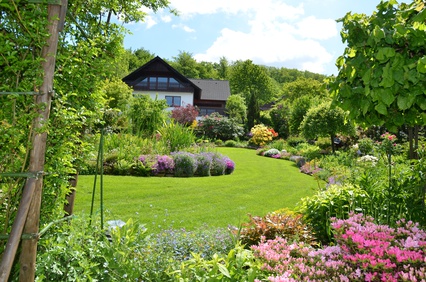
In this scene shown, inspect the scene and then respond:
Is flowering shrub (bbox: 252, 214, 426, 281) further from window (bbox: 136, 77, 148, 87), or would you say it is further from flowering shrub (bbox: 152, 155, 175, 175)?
window (bbox: 136, 77, 148, 87)

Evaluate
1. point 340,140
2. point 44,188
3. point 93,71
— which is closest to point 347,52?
point 93,71

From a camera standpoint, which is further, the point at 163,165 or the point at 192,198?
the point at 163,165

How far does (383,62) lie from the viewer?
2359 millimetres

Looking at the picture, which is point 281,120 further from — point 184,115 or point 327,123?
point 327,123

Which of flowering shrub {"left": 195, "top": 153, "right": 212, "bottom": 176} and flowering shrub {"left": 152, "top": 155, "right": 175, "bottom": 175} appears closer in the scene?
flowering shrub {"left": 152, "top": 155, "right": 175, "bottom": 175}

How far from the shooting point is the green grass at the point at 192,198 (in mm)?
5945

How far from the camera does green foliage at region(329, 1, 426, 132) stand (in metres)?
2.26

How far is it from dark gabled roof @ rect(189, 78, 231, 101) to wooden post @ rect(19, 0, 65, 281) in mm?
40008

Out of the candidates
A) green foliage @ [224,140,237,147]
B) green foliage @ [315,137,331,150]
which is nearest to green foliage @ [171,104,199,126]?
green foliage @ [224,140,237,147]

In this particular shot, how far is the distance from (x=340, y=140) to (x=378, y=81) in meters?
18.1

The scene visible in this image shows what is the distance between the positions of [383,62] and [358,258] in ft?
4.41

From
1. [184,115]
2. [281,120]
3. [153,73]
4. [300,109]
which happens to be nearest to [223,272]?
[300,109]

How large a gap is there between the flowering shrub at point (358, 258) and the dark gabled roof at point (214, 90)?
39.8 meters

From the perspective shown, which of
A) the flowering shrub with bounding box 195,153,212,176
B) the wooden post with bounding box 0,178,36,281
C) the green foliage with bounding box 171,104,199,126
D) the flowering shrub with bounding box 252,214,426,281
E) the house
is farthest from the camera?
the house
